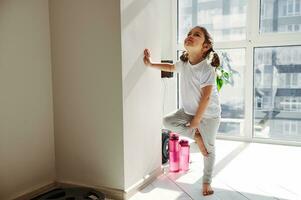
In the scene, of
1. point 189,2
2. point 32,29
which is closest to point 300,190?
point 32,29

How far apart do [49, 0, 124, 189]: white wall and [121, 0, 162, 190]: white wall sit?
57 millimetres

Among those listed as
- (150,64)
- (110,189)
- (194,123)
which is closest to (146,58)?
(150,64)

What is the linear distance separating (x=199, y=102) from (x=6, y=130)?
1134 mm

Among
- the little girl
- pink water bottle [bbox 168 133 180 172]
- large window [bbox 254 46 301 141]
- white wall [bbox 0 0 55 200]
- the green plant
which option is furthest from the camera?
large window [bbox 254 46 301 141]

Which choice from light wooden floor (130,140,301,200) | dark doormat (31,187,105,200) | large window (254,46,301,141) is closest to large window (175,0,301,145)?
large window (254,46,301,141)

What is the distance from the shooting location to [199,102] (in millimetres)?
1955

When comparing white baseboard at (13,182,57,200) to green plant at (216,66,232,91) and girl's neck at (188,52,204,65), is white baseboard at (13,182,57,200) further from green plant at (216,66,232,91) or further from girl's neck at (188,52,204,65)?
green plant at (216,66,232,91)

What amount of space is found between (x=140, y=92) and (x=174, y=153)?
1.95 ft

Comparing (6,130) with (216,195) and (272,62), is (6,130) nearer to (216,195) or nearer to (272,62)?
(216,195)

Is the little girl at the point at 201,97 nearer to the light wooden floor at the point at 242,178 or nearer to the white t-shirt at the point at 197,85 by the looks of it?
the white t-shirt at the point at 197,85

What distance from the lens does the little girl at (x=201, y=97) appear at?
1.94m

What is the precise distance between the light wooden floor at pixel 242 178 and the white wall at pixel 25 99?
66 cm

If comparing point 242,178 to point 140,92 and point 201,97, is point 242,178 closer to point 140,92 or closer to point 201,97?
point 201,97

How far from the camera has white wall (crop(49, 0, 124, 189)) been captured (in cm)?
182
